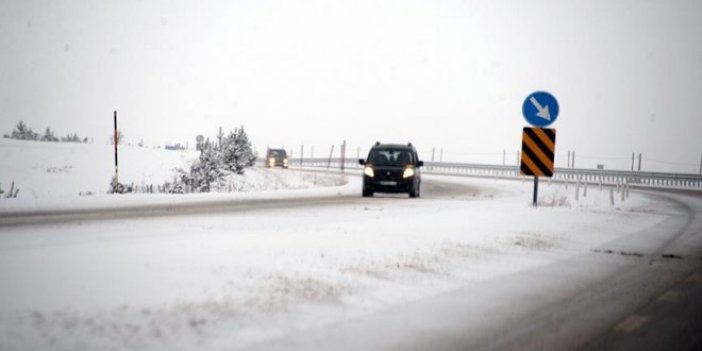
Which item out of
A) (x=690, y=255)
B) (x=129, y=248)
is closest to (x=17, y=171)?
(x=129, y=248)

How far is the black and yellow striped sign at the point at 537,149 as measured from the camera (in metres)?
13.4

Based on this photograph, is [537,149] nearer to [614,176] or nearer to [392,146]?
[392,146]

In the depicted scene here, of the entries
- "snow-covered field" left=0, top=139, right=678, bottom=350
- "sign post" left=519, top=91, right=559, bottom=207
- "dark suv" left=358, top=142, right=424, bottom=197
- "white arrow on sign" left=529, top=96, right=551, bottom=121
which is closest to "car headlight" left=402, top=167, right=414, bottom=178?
"dark suv" left=358, top=142, right=424, bottom=197

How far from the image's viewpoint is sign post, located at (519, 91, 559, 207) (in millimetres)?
13188

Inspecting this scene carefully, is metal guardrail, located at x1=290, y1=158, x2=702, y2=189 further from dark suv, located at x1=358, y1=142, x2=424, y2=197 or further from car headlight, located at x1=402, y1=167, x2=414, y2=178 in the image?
car headlight, located at x1=402, y1=167, x2=414, y2=178

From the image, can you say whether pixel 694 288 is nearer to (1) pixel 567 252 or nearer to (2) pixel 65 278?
(1) pixel 567 252

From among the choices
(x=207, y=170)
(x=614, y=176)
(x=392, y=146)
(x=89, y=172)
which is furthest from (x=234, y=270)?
(x=614, y=176)

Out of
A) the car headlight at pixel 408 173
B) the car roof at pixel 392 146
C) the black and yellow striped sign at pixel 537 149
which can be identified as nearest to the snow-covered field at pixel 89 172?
the car roof at pixel 392 146

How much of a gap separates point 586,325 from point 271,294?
245cm

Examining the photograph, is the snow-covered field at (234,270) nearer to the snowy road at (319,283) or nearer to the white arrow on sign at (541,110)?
the snowy road at (319,283)

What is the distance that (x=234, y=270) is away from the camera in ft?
17.4

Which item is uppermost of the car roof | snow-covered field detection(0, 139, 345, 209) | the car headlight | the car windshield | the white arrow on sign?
the white arrow on sign

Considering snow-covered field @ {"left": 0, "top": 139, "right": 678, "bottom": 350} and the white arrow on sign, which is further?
the white arrow on sign

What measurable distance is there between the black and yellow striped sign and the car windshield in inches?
255
